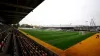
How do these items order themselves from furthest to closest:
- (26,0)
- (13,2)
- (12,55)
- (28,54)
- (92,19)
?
(92,19) → (28,54) → (12,55) → (13,2) → (26,0)

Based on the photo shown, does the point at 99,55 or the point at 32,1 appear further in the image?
the point at 99,55

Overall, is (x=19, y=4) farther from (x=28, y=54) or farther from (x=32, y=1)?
(x=28, y=54)

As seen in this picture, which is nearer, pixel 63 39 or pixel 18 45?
pixel 18 45

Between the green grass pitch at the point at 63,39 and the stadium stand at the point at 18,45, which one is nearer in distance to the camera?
the stadium stand at the point at 18,45

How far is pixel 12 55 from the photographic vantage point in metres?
10.7

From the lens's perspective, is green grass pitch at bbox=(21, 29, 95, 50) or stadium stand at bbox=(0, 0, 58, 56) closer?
stadium stand at bbox=(0, 0, 58, 56)

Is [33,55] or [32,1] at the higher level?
[32,1]

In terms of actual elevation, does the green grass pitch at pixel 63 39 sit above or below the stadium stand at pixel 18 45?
below

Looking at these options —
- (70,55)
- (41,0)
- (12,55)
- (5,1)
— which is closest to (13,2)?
(5,1)

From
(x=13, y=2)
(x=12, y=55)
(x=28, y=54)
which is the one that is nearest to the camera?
(x=13, y=2)

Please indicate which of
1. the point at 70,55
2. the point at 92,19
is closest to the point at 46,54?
the point at 70,55

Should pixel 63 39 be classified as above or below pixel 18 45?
below

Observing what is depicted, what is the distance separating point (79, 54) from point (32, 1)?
22.7 feet

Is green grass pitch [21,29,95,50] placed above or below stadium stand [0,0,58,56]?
below
